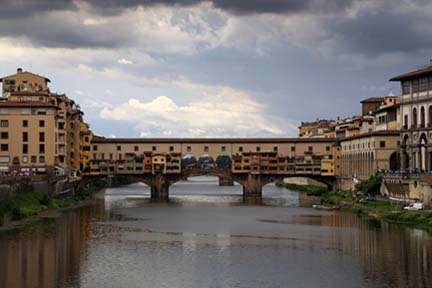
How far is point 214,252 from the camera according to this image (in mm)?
36344

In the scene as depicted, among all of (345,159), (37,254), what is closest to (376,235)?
(37,254)

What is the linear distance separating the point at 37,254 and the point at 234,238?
1144 cm

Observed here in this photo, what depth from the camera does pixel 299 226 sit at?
4812cm

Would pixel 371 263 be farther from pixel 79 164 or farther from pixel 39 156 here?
pixel 79 164

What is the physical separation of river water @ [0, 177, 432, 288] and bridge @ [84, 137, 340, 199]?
93.7ft

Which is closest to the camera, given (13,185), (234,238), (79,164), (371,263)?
(371,263)

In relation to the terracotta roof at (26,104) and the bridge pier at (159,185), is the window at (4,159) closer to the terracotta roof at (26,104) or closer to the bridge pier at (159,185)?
the terracotta roof at (26,104)

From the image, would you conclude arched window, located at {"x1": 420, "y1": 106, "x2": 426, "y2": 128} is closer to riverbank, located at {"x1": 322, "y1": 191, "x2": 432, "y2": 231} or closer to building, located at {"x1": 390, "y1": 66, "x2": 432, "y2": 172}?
building, located at {"x1": 390, "y1": 66, "x2": 432, "y2": 172}

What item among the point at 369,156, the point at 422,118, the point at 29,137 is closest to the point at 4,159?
the point at 29,137

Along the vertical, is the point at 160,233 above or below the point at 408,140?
below

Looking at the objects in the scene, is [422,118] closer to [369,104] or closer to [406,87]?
[406,87]

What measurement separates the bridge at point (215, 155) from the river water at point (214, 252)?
1125 inches

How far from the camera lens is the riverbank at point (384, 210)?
151 feet

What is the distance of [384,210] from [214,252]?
2003 cm
